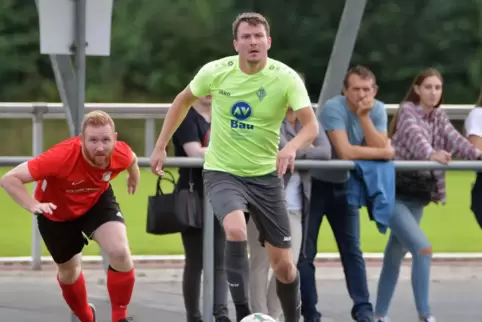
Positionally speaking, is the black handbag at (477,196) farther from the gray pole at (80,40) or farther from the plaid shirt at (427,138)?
the gray pole at (80,40)

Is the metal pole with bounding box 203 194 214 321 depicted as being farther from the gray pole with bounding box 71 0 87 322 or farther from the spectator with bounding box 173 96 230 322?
the gray pole with bounding box 71 0 87 322

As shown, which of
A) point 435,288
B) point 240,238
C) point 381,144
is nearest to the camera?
point 240,238

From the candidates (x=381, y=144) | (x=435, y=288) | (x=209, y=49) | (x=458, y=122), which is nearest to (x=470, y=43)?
(x=209, y=49)

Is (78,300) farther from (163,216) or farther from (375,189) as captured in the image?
(375,189)

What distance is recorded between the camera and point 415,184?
8.07 metres

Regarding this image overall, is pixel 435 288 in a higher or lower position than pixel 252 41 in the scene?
lower

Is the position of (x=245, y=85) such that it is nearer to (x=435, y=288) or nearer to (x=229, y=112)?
(x=229, y=112)

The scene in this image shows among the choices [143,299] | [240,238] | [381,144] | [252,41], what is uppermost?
[252,41]

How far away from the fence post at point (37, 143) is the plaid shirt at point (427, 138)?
3450mm

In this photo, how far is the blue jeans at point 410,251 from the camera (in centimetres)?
796

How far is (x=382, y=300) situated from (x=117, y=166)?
85.9 inches

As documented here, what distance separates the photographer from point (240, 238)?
22.9ft

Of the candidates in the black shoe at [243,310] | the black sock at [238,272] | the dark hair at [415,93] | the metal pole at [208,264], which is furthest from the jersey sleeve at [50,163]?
the dark hair at [415,93]

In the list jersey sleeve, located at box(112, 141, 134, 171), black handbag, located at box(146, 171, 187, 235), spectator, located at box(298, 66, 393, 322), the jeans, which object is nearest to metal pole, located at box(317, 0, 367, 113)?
spectator, located at box(298, 66, 393, 322)
